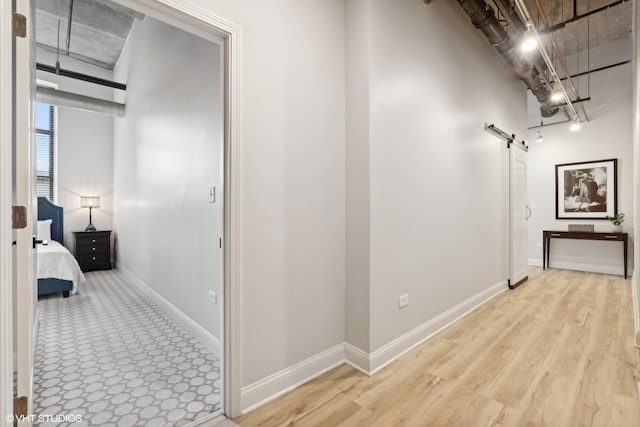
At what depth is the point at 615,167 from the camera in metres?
5.25

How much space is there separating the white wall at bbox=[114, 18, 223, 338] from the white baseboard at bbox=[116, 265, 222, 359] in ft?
0.19

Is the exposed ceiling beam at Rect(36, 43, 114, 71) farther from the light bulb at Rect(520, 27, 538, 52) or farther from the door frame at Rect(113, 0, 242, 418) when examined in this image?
the light bulb at Rect(520, 27, 538, 52)

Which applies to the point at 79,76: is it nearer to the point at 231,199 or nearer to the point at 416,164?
the point at 231,199

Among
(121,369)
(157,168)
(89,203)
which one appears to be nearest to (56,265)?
(157,168)

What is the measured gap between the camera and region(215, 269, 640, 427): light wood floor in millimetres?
1703

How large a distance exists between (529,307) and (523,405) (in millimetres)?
2246

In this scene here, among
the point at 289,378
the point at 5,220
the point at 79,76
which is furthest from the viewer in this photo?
the point at 79,76

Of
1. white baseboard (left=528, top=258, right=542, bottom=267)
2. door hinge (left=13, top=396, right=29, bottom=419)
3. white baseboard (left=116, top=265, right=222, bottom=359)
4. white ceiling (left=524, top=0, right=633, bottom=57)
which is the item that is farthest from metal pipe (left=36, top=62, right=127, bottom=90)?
white baseboard (left=528, top=258, right=542, bottom=267)

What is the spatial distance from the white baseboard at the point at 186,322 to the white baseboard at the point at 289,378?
1.11ft

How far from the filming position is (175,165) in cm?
325

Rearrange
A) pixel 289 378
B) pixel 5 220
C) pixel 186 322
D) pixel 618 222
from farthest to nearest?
pixel 618 222
pixel 186 322
pixel 289 378
pixel 5 220

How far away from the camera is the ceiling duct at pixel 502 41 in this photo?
282cm

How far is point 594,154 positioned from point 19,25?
775cm

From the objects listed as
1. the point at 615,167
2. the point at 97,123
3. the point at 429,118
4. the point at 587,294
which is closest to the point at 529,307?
the point at 587,294
